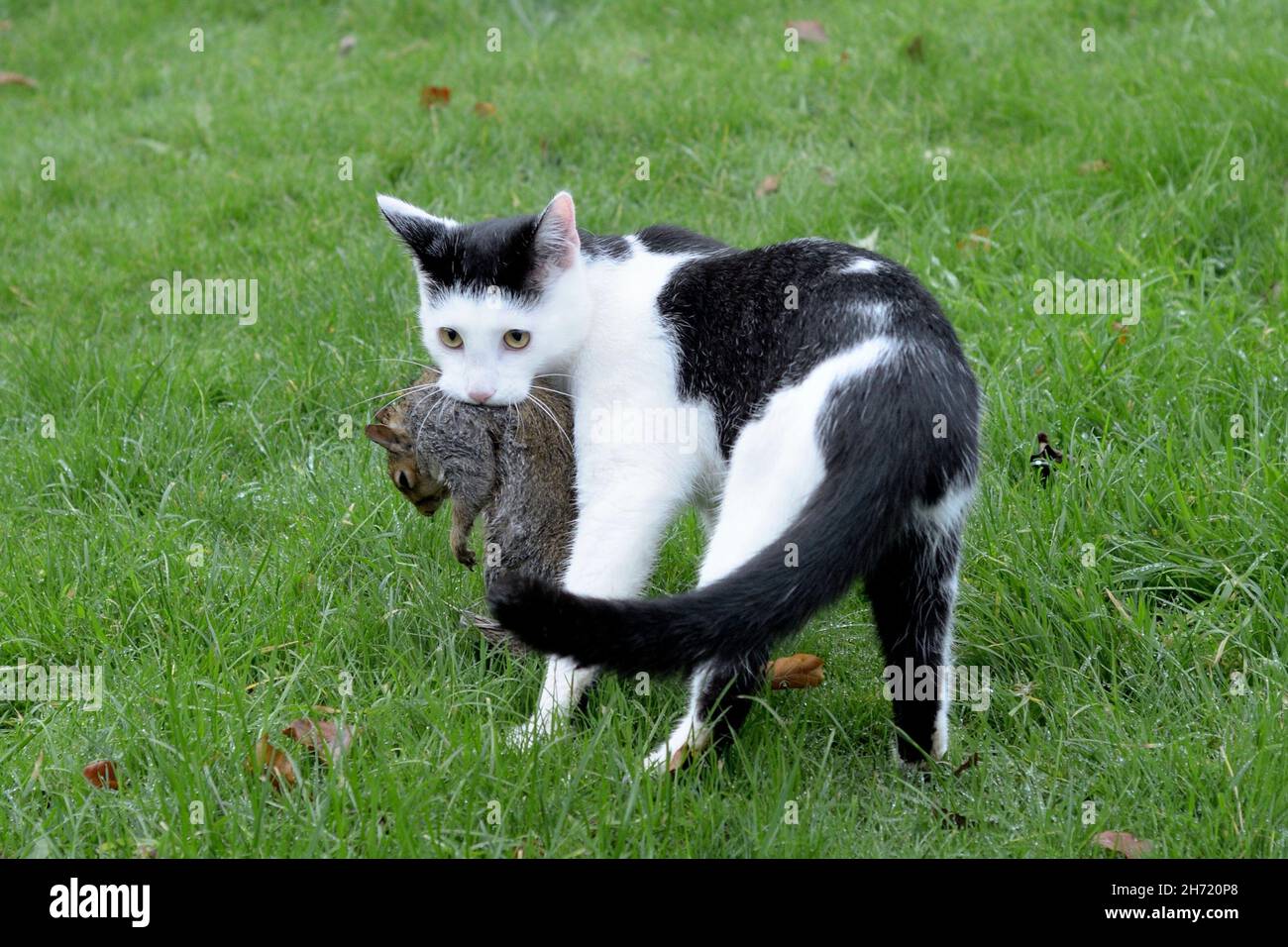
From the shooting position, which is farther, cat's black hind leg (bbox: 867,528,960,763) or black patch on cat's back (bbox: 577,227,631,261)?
black patch on cat's back (bbox: 577,227,631,261)

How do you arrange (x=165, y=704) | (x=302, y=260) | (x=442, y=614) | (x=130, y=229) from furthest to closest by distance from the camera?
(x=130, y=229)
(x=302, y=260)
(x=442, y=614)
(x=165, y=704)

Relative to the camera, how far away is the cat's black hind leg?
110 inches

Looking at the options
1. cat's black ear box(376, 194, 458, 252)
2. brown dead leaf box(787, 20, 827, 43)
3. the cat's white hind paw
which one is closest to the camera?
the cat's white hind paw

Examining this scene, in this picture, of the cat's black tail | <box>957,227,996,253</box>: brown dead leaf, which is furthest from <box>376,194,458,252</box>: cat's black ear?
<box>957,227,996,253</box>: brown dead leaf

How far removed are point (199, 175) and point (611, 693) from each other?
376 centimetres

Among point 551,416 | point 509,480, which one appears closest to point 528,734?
point 509,480

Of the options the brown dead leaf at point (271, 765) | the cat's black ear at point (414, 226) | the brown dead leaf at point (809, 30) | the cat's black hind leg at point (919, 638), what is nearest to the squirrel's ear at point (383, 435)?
the cat's black ear at point (414, 226)

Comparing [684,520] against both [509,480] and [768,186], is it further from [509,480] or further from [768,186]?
[768,186]

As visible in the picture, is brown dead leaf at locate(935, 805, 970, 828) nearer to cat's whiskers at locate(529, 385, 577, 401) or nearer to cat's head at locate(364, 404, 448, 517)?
cat's whiskers at locate(529, 385, 577, 401)

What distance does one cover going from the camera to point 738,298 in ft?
9.80

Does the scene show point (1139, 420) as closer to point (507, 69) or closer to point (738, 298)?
point (738, 298)

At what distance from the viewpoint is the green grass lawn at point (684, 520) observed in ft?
8.54

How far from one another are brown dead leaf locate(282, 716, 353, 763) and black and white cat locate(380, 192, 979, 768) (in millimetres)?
381
